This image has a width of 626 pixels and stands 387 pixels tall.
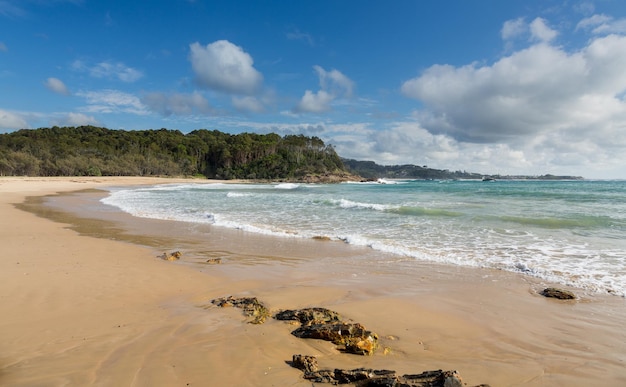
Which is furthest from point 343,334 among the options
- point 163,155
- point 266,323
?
point 163,155

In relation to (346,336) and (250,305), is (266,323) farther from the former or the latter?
(346,336)

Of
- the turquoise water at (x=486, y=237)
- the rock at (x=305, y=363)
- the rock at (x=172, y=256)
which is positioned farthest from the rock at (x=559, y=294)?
the rock at (x=172, y=256)

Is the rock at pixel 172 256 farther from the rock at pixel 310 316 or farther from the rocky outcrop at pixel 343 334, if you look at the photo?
→ the rocky outcrop at pixel 343 334

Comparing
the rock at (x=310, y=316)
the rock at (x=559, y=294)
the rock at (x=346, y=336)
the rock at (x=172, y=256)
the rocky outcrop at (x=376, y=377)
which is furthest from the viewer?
the rock at (x=172, y=256)

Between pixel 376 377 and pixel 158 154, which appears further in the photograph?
pixel 158 154

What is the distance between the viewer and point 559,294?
16.7ft

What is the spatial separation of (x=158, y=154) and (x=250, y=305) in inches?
4014

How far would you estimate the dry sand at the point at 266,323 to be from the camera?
2.97m

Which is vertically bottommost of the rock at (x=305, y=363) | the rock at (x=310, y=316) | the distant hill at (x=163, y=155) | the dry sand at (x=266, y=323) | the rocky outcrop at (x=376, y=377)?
the dry sand at (x=266, y=323)

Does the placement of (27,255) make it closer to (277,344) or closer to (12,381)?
(12,381)

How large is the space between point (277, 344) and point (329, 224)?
9.56 metres

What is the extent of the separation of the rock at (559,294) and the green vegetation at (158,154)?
267ft

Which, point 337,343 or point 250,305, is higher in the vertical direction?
point 337,343

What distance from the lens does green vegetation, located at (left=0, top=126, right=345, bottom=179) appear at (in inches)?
2724
